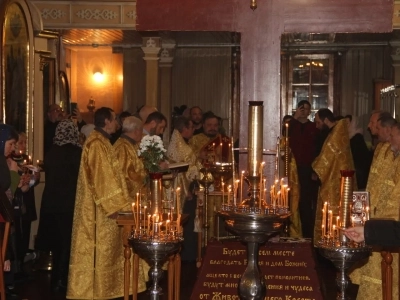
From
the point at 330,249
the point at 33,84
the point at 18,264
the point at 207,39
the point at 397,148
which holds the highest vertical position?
the point at 207,39

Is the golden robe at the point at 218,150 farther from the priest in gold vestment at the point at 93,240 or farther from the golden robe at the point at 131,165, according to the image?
the priest in gold vestment at the point at 93,240

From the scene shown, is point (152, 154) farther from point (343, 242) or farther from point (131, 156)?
point (343, 242)

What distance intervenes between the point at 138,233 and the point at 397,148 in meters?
2.37

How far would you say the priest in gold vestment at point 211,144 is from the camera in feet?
32.2

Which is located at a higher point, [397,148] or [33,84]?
[33,84]

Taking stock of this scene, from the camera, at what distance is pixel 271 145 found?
20.8ft

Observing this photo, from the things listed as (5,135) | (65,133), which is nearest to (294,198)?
(65,133)

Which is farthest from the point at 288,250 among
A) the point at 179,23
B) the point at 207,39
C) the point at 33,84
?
the point at 207,39

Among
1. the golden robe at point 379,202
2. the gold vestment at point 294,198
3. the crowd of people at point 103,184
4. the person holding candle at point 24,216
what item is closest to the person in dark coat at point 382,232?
the crowd of people at point 103,184

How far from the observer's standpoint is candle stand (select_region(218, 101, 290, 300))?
5512mm

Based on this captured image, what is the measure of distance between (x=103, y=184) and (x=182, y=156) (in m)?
2.74

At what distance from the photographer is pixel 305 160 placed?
38.6 ft

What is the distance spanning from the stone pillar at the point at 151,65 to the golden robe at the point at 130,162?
7.73 metres

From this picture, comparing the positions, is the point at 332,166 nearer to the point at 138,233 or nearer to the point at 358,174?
the point at 358,174
